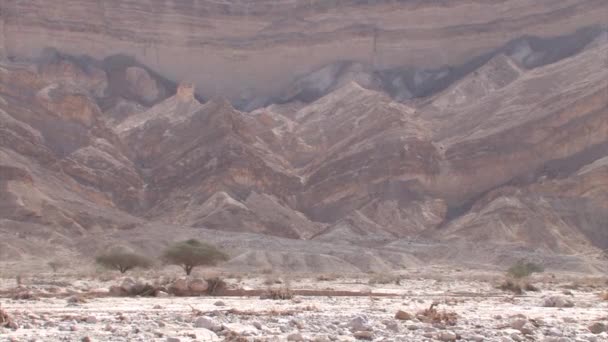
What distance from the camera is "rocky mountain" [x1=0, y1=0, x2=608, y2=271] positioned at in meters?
60.9

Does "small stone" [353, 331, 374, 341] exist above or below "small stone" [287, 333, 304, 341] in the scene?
above

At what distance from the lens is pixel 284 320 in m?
16.2

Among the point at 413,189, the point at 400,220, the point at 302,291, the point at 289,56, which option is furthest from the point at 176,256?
the point at 289,56

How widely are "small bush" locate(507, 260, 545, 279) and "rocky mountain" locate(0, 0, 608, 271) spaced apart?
3.78 metres

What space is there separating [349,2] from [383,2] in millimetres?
3388

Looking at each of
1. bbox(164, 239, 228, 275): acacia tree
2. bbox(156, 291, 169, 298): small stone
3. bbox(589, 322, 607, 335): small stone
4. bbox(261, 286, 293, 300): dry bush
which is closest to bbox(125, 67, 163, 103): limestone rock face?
bbox(164, 239, 228, 275): acacia tree

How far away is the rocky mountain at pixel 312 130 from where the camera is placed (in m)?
60.9

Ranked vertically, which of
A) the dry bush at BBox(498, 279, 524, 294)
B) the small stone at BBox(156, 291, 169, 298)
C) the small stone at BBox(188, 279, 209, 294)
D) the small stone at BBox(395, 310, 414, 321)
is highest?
the dry bush at BBox(498, 279, 524, 294)

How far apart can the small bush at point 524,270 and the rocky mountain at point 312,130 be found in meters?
3.78

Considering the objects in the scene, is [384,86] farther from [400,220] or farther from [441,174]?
[400,220]

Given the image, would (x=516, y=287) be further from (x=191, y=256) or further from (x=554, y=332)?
(x=554, y=332)

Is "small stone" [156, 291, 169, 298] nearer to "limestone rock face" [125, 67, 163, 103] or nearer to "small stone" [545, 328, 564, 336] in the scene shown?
"small stone" [545, 328, 564, 336]

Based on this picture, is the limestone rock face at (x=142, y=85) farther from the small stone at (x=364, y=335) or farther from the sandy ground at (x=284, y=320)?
the small stone at (x=364, y=335)

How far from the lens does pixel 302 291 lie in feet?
84.7
